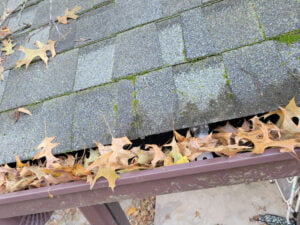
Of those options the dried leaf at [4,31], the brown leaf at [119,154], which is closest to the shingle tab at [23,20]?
the dried leaf at [4,31]

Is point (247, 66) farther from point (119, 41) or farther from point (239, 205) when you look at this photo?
point (239, 205)

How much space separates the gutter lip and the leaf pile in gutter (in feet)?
0.09

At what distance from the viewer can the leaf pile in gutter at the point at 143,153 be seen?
0.98 m

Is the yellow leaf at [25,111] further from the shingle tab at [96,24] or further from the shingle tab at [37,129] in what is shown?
the shingle tab at [96,24]

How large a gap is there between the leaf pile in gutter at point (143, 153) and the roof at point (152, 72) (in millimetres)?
65

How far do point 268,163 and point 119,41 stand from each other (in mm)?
1048

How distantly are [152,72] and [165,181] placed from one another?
55 centimetres

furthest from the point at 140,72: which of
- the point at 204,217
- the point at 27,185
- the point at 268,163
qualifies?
the point at 204,217

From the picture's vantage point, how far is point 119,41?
149cm

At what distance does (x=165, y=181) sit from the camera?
1.17 meters

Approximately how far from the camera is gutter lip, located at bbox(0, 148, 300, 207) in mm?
976

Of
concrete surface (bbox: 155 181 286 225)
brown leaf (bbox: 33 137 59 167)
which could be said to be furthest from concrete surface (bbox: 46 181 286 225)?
brown leaf (bbox: 33 137 59 167)

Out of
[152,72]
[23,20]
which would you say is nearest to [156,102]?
[152,72]

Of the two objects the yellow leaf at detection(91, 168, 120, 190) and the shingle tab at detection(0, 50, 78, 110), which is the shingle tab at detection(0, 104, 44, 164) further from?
the yellow leaf at detection(91, 168, 120, 190)
